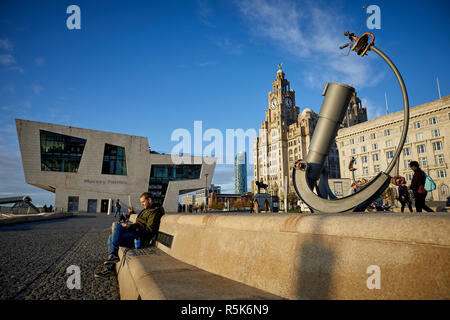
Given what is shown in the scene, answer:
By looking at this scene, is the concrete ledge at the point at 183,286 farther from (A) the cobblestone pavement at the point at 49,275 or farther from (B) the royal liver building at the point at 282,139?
(B) the royal liver building at the point at 282,139

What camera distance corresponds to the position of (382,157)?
51625mm

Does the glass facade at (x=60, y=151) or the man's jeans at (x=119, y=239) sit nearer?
the man's jeans at (x=119, y=239)

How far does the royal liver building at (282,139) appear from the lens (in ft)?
316

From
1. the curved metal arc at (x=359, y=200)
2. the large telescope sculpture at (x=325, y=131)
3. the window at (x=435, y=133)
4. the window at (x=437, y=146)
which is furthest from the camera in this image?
the window at (x=435, y=133)

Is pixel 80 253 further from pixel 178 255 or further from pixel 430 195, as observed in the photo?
pixel 430 195

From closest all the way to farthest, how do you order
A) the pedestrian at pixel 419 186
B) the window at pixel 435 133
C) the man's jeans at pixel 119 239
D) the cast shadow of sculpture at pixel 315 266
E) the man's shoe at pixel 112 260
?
the cast shadow of sculpture at pixel 315 266, the man's shoe at pixel 112 260, the man's jeans at pixel 119 239, the pedestrian at pixel 419 186, the window at pixel 435 133

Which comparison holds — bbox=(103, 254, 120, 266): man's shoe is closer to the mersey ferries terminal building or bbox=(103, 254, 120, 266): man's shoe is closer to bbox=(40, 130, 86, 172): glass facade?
the mersey ferries terminal building

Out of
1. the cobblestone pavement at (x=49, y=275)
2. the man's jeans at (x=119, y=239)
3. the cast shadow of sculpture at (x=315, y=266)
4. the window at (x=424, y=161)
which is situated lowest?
the cobblestone pavement at (x=49, y=275)

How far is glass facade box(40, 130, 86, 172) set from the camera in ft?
143

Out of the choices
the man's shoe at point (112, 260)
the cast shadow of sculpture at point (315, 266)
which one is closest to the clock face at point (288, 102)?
the man's shoe at point (112, 260)

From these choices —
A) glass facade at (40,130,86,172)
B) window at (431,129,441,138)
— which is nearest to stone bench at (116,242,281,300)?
glass facade at (40,130,86,172)

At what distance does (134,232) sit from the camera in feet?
15.6

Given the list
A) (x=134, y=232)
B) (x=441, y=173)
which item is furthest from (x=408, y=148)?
(x=134, y=232)

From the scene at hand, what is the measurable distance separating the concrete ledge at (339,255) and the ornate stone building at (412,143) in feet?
174
